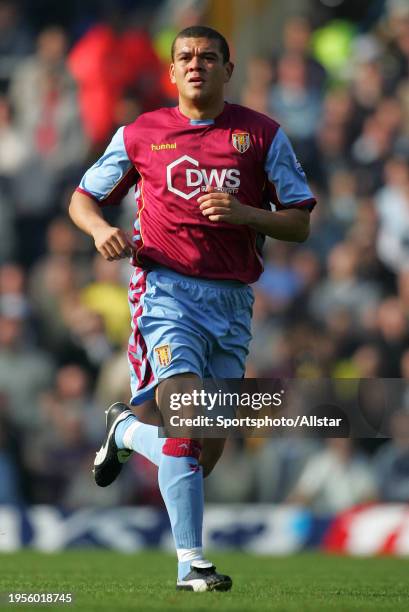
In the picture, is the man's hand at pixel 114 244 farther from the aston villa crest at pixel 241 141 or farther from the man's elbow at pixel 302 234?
the man's elbow at pixel 302 234

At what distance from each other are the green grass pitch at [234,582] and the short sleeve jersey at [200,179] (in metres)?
1.39

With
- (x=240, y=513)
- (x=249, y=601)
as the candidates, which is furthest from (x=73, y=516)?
(x=249, y=601)

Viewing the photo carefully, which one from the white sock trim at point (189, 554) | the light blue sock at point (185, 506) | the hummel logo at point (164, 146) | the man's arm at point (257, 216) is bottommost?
the white sock trim at point (189, 554)

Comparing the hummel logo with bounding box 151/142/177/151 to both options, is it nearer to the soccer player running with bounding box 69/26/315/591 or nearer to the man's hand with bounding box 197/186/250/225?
the soccer player running with bounding box 69/26/315/591

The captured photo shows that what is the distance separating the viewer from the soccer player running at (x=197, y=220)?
5.68 metres

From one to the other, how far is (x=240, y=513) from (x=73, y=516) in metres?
1.36

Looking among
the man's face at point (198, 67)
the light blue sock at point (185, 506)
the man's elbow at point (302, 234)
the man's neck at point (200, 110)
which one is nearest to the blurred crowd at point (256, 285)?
the man's elbow at point (302, 234)

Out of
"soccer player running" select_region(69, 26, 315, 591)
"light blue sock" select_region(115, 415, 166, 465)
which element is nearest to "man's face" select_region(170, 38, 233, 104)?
"soccer player running" select_region(69, 26, 315, 591)

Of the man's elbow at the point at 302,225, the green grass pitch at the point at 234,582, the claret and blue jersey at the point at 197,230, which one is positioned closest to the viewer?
the green grass pitch at the point at 234,582

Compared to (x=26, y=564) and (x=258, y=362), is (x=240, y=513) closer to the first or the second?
(x=258, y=362)

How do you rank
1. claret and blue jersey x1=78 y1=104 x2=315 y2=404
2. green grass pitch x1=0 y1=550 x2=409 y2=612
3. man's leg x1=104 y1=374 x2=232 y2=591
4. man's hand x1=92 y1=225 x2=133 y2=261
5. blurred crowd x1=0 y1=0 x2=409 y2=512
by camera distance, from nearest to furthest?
1. green grass pitch x1=0 y1=550 x2=409 y2=612
2. man's leg x1=104 y1=374 x2=232 y2=591
3. man's hand x1=92 y1=225 x2=133 y2=261
4. claret and blue jersey x1=78 y1=104 x2=315 y2=404
5. blurred crowd x1=0 y1=0 x2=409 y2=512

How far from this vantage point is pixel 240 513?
1089 cm

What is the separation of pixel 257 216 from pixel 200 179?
0.32m

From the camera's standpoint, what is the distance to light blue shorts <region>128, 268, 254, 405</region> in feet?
18.3
